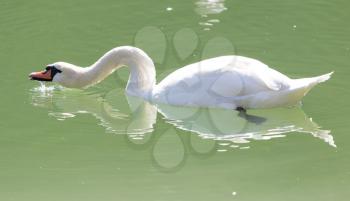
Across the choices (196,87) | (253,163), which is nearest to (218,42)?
(196,87)

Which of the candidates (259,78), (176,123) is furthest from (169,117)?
(259,78)

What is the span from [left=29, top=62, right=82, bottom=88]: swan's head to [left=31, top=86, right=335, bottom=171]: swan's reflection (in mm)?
221

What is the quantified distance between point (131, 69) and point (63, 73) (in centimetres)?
84

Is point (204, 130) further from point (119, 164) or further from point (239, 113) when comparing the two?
point (119, 164)

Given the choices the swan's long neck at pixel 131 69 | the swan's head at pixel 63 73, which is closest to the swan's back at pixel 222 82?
the swan's long neck at pixel 131 69

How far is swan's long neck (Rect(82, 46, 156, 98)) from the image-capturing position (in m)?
10.2

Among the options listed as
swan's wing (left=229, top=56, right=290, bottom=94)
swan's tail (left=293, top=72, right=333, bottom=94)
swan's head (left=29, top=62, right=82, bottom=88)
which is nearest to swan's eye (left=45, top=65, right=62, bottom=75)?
swan's head (left=29, top=62, right=82, bottom=88)

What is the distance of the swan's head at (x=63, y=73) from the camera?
34.1 ft

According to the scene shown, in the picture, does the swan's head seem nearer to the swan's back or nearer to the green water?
the green water

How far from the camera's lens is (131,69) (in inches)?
406

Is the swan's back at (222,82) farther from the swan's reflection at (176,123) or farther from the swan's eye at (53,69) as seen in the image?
the swan's eye at (53,69)

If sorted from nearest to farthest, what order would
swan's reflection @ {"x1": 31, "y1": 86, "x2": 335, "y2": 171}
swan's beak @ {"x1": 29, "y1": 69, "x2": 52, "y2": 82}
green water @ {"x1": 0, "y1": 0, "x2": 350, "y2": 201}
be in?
1. green water @ {"x1": 0, "y1": 0, "x2": 350, "y2": 201}
2. swan's reflection @ {"x1": 31, "y1": 86, "x2": 335, "y2": 171}
3. swan's beak @ {"x1": 29, "y1": 69, "x2": 52, "y2": 82}

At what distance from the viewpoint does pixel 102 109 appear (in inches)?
383

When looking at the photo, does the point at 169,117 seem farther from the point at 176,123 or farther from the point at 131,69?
the point at 131,69
